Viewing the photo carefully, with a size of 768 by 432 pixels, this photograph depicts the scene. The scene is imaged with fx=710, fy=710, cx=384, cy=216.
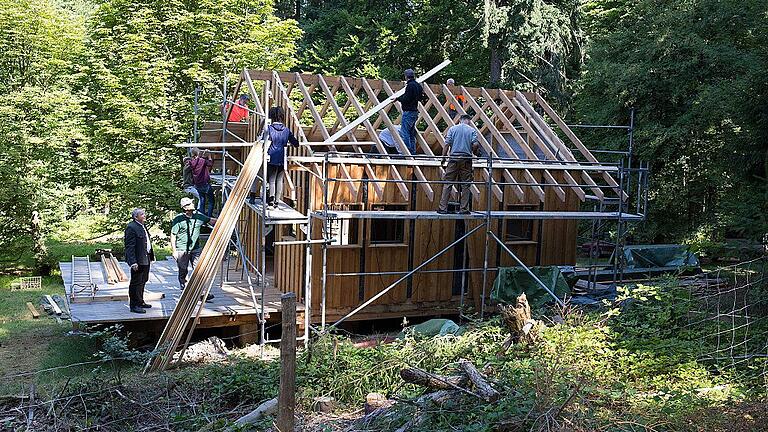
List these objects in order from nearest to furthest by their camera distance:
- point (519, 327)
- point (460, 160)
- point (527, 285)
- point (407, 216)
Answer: point (519, 327), point (407, 216), point (460, 160), point (527, 285)

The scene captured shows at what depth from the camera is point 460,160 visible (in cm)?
1184

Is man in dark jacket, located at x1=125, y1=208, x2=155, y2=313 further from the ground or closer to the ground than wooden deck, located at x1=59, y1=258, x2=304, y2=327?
further from the ground

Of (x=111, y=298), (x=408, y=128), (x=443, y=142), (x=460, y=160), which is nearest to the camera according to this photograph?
(x=460, y=160)

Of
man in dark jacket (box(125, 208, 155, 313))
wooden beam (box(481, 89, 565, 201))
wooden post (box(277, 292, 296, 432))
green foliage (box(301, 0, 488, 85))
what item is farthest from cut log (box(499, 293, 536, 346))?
green foliage (box(301, 0, 488, 85))

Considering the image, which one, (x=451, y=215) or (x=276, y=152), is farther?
(x=451, y=215)

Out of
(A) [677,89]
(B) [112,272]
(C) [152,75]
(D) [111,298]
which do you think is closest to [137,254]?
(D) [111,298]

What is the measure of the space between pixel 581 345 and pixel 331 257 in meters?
5.24

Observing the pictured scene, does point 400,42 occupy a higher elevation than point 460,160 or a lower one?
higher

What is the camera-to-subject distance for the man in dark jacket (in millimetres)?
10727

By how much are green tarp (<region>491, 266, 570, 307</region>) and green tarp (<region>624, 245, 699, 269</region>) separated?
15.3 feet

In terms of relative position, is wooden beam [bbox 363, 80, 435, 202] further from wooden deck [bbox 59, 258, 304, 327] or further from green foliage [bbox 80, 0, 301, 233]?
green foliage [bbox 80, 0, 301, 233]

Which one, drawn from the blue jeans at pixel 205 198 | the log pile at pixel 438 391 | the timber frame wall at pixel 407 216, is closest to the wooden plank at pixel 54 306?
the blue jeans at pixel 205 198

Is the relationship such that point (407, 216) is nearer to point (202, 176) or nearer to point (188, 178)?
point (202, 176)

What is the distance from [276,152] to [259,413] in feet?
18.1
